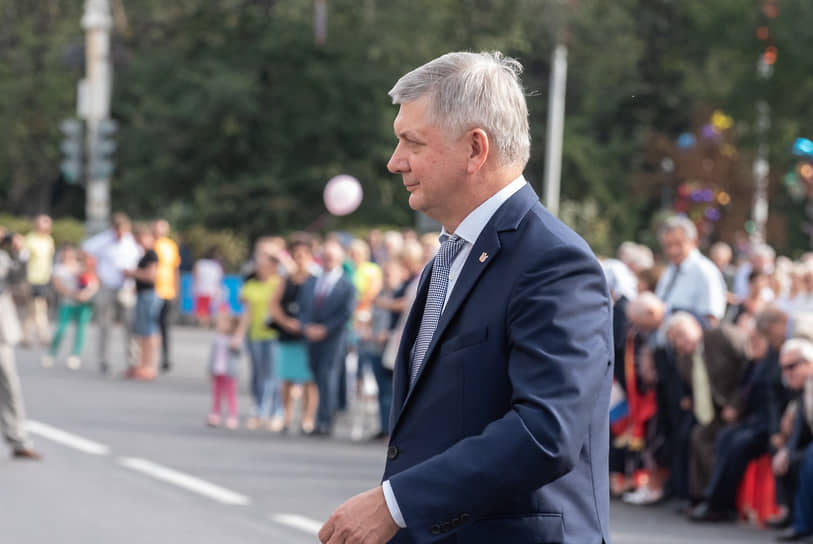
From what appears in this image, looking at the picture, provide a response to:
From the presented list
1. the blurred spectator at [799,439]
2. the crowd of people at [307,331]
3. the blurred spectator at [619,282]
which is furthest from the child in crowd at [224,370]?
the blurred spectator at [799,439]

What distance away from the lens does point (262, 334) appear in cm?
1542

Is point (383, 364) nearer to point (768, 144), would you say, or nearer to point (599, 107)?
point (768, 144)

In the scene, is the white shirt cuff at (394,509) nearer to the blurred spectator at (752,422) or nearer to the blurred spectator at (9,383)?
the blurred spectator at (752,422)

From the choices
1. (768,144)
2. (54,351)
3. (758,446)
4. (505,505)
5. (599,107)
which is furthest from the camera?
(599,107)

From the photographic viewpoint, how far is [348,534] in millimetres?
2979

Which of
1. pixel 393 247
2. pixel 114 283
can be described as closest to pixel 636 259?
pixel 393 247

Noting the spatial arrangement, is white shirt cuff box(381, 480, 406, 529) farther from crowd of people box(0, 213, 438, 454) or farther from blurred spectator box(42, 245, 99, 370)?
blurred spectator box(42, 245, 99, 370)

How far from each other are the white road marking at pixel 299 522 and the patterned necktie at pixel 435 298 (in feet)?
20.3

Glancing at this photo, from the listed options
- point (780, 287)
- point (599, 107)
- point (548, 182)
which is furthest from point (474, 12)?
point (780, 287)

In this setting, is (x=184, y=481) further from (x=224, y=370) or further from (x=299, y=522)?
(x=224, y=370)

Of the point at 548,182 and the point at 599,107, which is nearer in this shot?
the point at 548,182

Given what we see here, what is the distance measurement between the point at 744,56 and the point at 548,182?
12.3 metres

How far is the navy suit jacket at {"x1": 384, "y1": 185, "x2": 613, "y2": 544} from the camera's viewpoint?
2.87 metres

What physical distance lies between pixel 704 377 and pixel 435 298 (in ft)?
26.3
